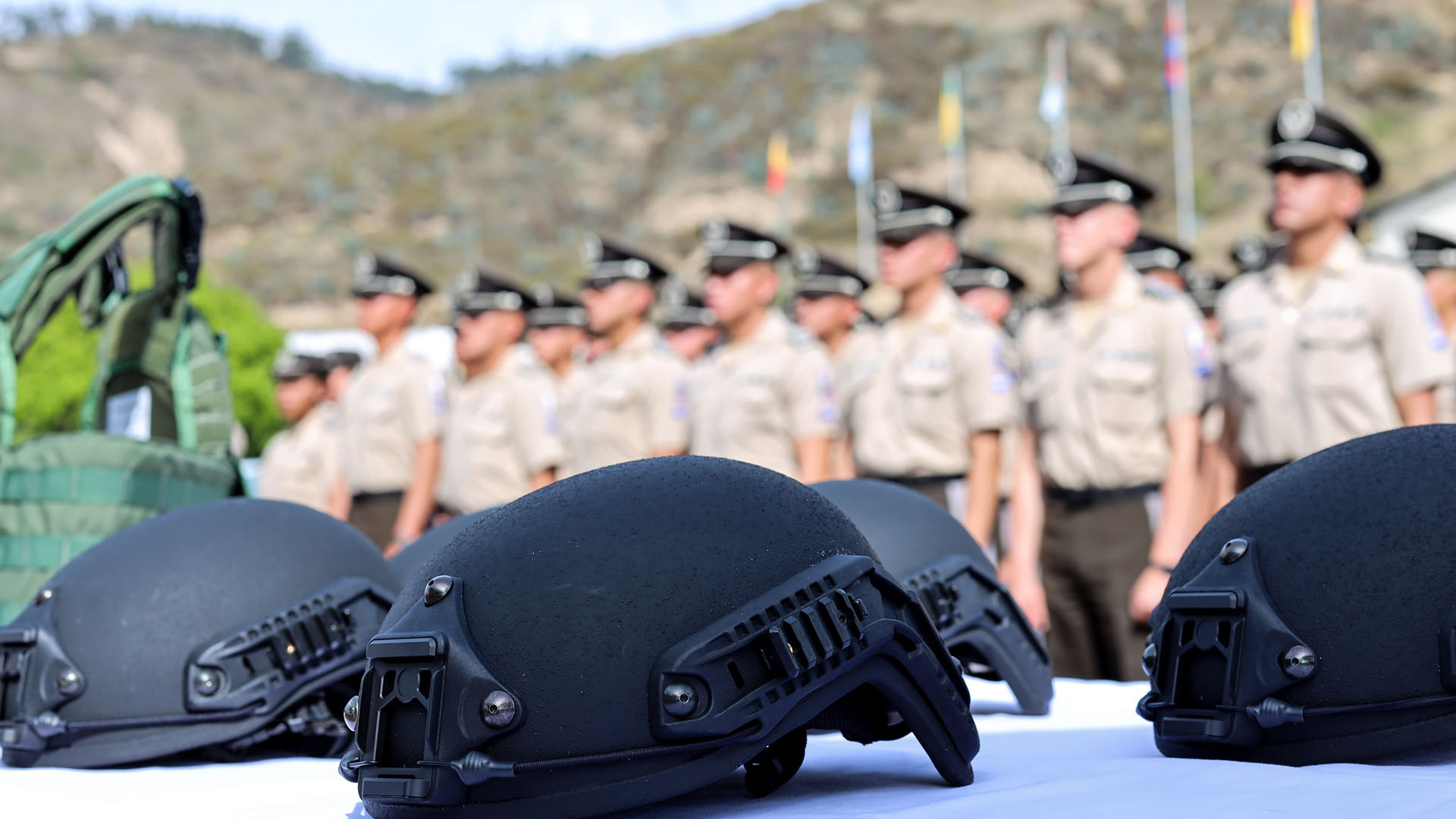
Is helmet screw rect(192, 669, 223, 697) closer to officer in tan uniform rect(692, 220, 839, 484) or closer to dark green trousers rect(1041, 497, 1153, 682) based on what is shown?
dark green trousers rect(1041, 497, 1153, 682)

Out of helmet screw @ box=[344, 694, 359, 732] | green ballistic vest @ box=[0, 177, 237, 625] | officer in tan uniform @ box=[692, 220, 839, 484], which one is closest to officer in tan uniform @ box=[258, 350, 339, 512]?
officer in tan uniform @ box=[692, 220, 839, 484]

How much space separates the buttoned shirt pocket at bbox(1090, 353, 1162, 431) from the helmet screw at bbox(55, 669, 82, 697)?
3411mm

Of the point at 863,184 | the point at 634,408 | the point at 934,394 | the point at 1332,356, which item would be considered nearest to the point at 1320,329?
the point at 1332,356

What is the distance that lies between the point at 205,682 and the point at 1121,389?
10.9ft

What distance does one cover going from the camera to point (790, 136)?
5206cm

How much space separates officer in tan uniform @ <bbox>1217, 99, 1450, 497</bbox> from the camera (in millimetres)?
4816

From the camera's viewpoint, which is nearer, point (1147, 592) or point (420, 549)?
point (420, 549)

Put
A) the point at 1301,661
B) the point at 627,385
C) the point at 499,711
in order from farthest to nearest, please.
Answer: the point at 627,385 < the point at 1301,661 < the point at 499,711

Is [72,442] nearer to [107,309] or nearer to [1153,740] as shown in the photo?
[107,309]

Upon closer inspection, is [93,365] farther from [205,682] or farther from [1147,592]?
[205,682]

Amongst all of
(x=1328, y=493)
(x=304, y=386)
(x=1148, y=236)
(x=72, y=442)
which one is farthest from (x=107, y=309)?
(x=304, y=386)

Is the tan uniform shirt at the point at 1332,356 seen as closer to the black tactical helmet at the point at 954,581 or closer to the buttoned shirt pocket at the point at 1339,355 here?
the buttoned shirt pocket at the point at 1339,355

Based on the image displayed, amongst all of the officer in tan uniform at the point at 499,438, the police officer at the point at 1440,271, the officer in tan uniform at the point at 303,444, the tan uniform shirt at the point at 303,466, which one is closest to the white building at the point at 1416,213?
the police officer at the point at 1440,271

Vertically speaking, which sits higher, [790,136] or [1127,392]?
[790,136]
